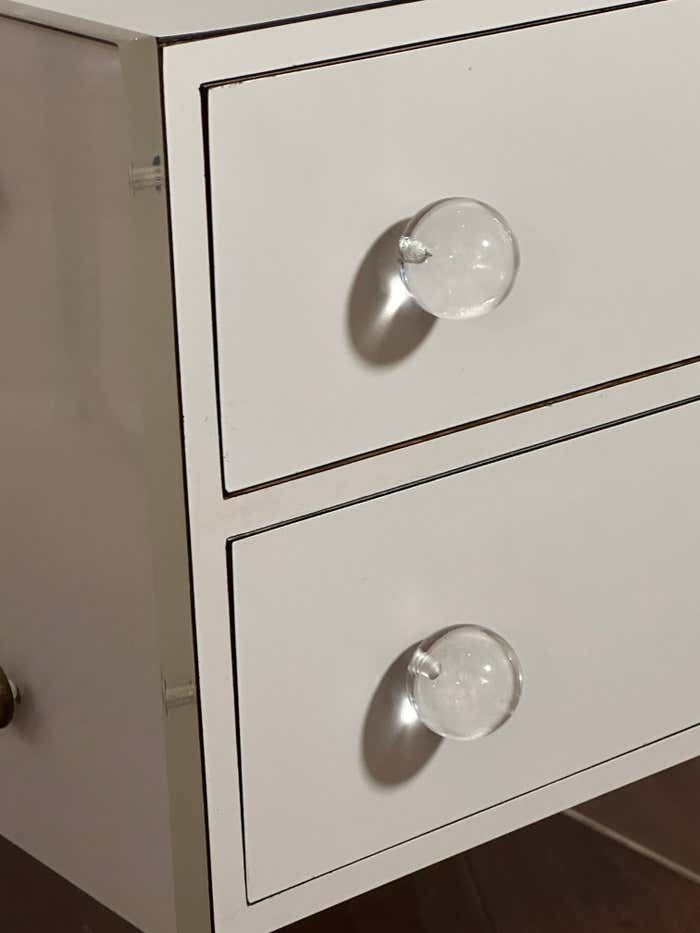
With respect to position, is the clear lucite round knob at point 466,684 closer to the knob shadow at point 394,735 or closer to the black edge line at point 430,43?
the knob shadow at point 394,735

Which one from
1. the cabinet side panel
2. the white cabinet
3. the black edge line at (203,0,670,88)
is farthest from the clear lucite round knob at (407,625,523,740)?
the black edge line at (203,0,670,88)

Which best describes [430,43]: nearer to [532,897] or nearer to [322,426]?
[322,426]

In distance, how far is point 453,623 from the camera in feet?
1.95

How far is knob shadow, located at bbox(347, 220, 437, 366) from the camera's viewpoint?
51cm

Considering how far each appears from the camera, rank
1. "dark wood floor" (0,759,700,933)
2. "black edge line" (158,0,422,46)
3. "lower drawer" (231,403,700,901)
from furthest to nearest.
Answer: "dark wood floor" (0,759,700,933), "lower drawer" (231,403,700,901), "black edge line" (158,0,422,46)

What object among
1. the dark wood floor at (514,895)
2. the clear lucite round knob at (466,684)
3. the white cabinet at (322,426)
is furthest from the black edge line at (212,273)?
the dark wood floor at (514,895)

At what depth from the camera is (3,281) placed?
0.55 meters

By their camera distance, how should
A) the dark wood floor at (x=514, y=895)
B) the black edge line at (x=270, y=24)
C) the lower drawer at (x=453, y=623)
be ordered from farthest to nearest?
the dark wood floor at (x=514, y=895)
the lower drawer at (x=453, y=623)
the black edge line at (x=270, y=24)

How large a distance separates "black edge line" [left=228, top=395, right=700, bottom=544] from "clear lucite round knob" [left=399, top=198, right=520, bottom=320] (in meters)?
0.08

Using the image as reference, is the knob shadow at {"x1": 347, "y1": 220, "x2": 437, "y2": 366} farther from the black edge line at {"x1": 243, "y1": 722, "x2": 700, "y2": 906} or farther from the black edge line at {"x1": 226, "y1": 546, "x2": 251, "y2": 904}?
the black edge line at {"x1": 243, "y1": 722, "x2": 700, "y2": 906}

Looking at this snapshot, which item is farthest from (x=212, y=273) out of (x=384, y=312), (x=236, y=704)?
(x=236, y=704)

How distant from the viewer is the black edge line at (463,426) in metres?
0.52

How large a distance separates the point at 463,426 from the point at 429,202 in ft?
0.32

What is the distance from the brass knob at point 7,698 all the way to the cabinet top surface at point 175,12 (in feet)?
1.02
